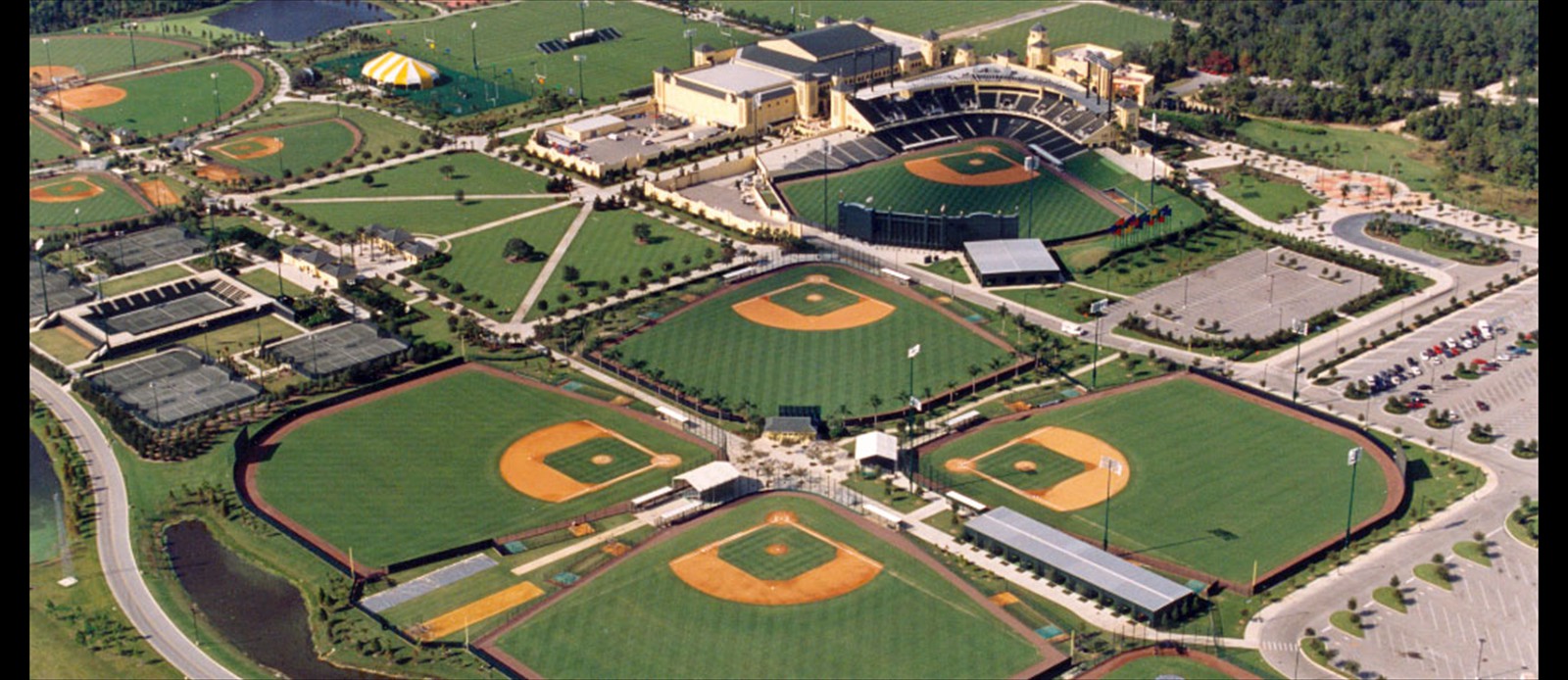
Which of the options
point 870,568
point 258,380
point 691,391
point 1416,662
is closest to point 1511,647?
point 1416,662

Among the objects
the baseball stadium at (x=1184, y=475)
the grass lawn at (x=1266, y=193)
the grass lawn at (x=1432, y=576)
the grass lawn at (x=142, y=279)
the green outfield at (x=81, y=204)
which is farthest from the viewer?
the grass lawn at (x=1266, y=193)

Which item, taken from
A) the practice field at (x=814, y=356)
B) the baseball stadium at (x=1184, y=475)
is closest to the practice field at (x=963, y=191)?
the practice field at (x=814, y=356)

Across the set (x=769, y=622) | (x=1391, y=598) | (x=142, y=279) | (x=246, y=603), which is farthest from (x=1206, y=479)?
(x=142, y=279)

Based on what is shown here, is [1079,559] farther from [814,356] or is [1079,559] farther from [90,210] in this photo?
[90,210]

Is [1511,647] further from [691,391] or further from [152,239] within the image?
[152,239]

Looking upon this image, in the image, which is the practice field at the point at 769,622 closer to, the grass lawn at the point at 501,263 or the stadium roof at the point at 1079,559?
the stadium roof at the point at 1079,559

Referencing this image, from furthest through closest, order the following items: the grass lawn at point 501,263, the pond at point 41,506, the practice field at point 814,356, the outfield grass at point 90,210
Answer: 1. the outfield grass at point 90,210
2. the grass lawn at point 501,263
3. the practice field at point 814,356
4. the pond at point 41,506

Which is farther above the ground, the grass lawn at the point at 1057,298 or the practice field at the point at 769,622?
the grass lawn at the point at 1057,298
